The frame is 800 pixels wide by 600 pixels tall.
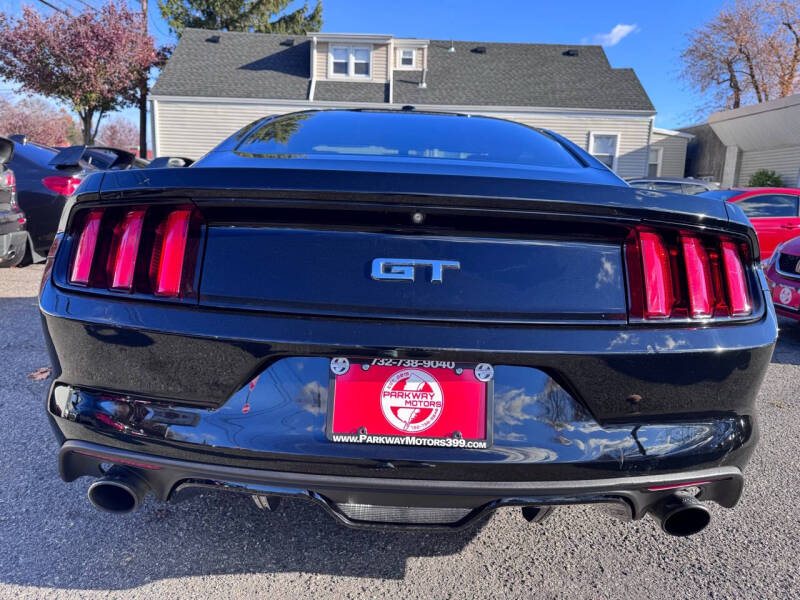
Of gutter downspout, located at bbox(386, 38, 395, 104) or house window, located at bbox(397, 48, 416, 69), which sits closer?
gutter downspout, located at bbox(386, 38, 395, 104)

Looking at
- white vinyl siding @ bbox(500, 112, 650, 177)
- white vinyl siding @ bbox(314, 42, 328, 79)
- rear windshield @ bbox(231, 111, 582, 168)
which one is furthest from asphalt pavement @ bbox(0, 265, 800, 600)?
white vinyl siding @ bbox(314, 42, 328, 79)

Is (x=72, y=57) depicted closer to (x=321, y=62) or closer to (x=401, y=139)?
(x=321, y=62)

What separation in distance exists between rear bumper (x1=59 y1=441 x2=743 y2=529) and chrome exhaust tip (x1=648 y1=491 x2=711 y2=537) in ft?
0.11

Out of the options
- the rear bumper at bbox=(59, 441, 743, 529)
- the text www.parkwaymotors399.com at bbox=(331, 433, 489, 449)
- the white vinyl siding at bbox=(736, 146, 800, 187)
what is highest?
the text www.parkwaymotors399.com at bbox=(331, 433, 489, 449)

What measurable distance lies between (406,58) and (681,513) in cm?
2311

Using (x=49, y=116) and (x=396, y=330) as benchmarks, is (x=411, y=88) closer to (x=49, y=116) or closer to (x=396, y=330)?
(x=396, y=330)

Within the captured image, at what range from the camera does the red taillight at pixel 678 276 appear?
1423mm

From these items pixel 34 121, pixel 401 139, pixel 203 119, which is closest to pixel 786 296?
pixel 401 139

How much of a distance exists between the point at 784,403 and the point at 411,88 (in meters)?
20.1

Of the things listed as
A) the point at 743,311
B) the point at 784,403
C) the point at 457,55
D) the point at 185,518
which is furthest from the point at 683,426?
the point at 457,55

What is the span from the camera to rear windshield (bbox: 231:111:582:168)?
1.93m

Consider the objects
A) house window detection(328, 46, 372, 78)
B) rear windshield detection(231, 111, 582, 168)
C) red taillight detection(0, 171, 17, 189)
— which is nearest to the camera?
rear windshield detection(231, 111, 582, 168)

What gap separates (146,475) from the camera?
4.73ft

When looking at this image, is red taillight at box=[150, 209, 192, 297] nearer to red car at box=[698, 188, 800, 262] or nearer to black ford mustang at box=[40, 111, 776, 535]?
black ford mustang at box=[40, 111, 776, 535]
